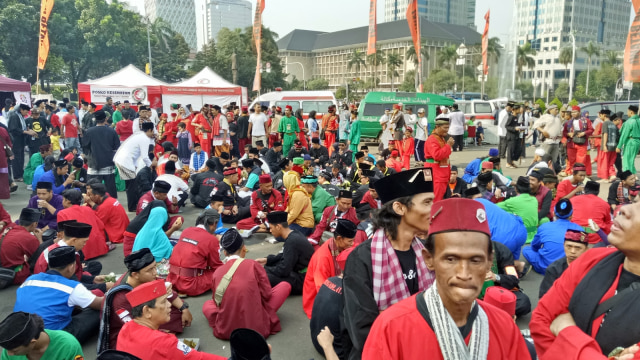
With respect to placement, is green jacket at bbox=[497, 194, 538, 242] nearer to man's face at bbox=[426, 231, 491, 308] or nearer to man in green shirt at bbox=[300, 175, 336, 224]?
man in green shirt at bbox=[300, 175, 336, 224]

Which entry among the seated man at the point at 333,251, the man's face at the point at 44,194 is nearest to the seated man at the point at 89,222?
the man's face at the point at 44,194

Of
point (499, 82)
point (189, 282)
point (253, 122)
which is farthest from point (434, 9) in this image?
point (189, 282)

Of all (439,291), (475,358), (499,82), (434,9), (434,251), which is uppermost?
(434,9)

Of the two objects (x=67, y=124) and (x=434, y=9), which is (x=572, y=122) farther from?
(x=434, y=9)

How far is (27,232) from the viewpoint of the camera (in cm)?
575

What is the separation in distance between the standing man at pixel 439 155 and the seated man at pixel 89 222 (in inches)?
204

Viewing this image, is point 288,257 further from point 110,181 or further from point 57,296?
point 110,181

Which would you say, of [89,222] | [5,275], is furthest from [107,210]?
[5,275]

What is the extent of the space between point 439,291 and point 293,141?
12872 millimetres

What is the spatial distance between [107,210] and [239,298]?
4.05 m

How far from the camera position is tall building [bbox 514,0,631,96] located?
98375 millimetres

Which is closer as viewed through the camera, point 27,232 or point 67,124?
point 27,232

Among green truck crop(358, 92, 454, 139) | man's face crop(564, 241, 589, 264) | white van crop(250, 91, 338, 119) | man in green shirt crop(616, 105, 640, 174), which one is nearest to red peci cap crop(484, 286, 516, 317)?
man's face crop(564, 241, 589, 264)

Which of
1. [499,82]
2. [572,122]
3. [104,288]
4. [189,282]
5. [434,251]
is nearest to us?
[434,251]
